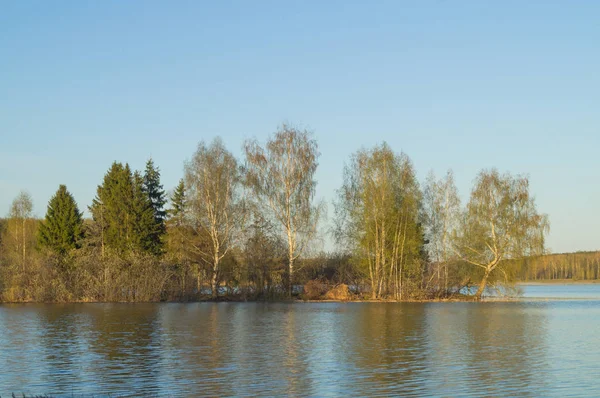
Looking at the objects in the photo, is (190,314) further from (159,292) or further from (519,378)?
(519,378)

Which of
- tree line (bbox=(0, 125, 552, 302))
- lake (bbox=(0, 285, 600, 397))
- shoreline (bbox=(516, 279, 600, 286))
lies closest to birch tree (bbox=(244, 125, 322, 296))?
tree line (bbox=(0, 125, 552, 302))

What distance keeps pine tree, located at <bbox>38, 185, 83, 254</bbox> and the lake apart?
20518 millimetres

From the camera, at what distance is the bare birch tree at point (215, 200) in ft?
216

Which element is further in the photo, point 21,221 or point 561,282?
point 561,282

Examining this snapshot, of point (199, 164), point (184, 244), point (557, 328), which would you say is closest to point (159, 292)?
point (184, 244)

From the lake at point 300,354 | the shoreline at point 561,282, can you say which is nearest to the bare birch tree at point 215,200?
the lake at point 300,354

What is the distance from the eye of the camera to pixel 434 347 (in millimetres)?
29547

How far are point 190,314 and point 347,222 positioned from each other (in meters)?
23.5

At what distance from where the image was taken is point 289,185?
2606 inches

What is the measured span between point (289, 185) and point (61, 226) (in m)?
21.8

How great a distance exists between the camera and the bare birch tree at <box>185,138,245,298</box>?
6594 centimetres

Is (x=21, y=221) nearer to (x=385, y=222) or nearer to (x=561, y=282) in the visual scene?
(x=385, y=222)

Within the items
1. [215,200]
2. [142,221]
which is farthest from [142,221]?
[215,200]

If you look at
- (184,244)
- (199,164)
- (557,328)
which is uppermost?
(199,164)
